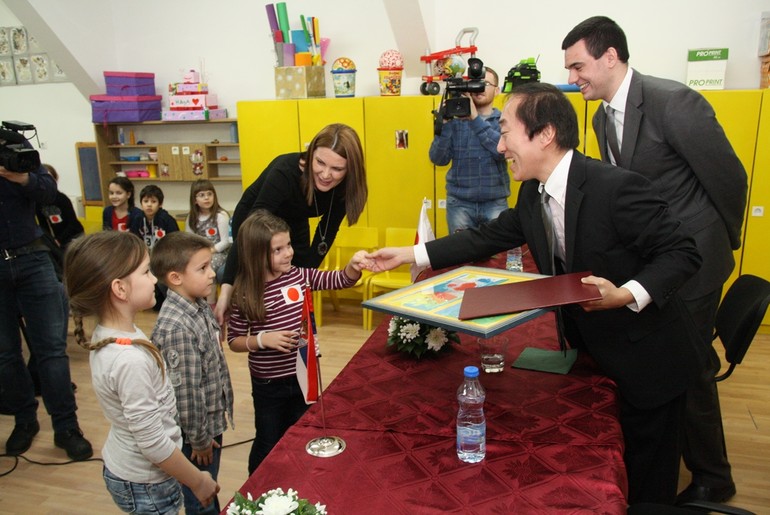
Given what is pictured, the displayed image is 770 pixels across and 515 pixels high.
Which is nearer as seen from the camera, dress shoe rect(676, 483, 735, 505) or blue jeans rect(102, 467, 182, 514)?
blue jeans rect(102, 467, 182, 514)

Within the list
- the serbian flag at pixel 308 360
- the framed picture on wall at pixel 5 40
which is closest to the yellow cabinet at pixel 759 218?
the serbian flag at pixel 308 360

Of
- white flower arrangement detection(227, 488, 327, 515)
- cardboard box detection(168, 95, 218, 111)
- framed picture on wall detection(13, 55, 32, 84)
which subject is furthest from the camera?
framed picture on wall detection(13, 55, 32, 84)

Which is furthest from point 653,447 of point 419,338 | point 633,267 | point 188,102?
point 188,102

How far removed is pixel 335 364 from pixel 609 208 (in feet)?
9.66

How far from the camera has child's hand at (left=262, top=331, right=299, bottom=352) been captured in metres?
2.21

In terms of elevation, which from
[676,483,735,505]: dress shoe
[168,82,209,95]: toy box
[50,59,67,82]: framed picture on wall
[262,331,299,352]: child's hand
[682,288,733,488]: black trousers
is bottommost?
Result: [676,483,735,505]: dress shoe

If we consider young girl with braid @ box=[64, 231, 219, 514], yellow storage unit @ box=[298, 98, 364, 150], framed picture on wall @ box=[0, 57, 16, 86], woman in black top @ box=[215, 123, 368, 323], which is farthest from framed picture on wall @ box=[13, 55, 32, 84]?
young girl with braid @ box=[64, 231, 219, 514]

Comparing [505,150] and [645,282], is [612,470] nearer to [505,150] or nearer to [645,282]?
[645,282]

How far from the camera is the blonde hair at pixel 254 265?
2285mm

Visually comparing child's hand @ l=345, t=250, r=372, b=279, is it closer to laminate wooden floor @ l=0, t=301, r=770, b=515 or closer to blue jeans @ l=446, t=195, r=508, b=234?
laminate wooden floor @ l=0, t=301, r=770, b=515

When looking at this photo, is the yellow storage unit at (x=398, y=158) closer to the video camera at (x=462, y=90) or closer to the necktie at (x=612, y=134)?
the video camera at (x=462, y=90)

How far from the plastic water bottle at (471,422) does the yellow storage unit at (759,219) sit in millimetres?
4050

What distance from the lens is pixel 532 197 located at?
212 centimetres

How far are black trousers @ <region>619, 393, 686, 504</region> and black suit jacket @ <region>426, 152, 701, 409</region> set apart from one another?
0.08 meters
